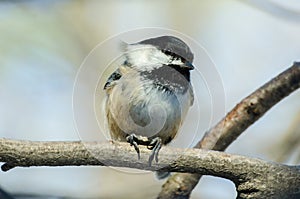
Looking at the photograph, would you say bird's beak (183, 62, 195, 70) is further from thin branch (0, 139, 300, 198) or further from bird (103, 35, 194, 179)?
thin branch (0, 139, 300, 198)

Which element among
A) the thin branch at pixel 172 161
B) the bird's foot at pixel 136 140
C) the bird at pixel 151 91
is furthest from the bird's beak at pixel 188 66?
the thin branch at pixel 172 161

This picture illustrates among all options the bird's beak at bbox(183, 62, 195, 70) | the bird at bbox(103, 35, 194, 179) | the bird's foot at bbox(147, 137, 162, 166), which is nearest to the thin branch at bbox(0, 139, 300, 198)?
the bird's foot at bbox(147, 137, 162, 166)

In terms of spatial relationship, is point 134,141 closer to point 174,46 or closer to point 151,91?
point 151,91

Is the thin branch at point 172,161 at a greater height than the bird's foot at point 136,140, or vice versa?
the bird's foot at point 136,140

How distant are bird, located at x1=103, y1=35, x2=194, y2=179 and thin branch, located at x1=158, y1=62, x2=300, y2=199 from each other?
215mm

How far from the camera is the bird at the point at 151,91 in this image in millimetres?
1743

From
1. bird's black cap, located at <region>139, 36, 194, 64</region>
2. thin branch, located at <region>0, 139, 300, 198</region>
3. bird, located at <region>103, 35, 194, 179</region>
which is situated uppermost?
bird's black cap, located at <region>139, 36, 194, 64</region>

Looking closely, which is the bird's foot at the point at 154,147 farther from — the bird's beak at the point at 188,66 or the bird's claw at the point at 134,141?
the bird's beak at the point at 188,66

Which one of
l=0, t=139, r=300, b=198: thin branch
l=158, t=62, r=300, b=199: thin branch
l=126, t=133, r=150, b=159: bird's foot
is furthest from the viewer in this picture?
l=158, t=62, r=300, b=199: thin branch

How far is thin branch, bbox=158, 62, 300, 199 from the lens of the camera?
2.00 metres

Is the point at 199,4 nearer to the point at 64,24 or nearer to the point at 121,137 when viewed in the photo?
the point at 64,24

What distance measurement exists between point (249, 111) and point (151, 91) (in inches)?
16.1

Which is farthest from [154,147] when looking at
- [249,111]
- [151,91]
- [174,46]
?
[249,111]

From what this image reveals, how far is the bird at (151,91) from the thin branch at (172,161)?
211 mm
